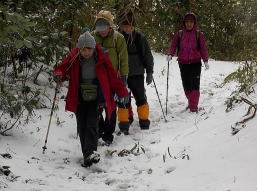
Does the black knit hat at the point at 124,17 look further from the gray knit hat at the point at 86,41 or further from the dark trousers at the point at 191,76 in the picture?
the dark trousers at the point at 191,76

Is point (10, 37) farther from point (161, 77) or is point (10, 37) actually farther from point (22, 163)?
point (161, 77)

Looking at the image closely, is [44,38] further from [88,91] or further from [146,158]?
[146,158]

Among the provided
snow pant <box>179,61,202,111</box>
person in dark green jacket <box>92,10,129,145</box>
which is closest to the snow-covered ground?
person in dark green jacket <box>92,10,129,145</box>

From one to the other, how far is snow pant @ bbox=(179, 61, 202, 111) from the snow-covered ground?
74 cm

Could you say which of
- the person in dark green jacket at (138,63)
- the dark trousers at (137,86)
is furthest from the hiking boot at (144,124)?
the dark trousers at (137,86)

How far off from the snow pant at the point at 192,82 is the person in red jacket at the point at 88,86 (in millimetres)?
2745

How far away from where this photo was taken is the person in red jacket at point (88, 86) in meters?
5.67

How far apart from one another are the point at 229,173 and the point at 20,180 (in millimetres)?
2209

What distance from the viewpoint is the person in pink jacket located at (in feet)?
26.9

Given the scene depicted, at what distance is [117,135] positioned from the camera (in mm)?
7016

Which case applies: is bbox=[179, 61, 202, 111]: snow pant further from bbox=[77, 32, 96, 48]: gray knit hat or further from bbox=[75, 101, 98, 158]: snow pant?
bbox=[77, 32, 96, 48]: gray knit hat

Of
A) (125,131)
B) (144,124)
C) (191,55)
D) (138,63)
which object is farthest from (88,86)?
(191,55)

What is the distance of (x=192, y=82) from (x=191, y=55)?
1.70 feet

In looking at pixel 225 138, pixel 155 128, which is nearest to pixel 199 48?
pixel 155 128
